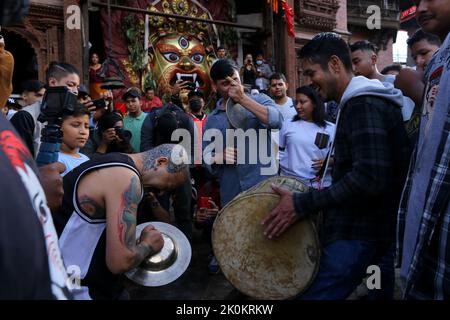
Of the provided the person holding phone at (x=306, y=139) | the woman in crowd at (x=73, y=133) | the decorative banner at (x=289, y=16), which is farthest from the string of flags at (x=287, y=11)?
the woman in crowd at (x=73, y=133)

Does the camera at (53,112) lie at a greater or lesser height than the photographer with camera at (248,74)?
lesser

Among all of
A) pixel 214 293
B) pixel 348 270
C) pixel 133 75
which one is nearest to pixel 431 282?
pixel 348 270

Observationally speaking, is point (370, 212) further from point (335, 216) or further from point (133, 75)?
point (133, 75)

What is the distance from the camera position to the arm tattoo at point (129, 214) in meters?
1.83

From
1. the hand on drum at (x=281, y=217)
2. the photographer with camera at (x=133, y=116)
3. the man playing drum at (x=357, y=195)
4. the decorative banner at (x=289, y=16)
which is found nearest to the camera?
the man playing drum at (x=357, y=195)

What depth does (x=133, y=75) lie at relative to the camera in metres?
10.4

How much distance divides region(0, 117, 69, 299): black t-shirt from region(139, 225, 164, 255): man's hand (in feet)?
4.11

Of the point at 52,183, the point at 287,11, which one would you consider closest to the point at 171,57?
the point at 287,11

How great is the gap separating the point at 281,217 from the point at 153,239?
0.66 m

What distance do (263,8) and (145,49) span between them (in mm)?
3676

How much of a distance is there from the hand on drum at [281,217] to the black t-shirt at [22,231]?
1425 mm

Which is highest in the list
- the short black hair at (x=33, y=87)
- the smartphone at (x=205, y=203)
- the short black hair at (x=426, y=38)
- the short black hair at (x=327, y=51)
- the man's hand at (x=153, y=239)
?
the short black hair at (x=426, y=38)

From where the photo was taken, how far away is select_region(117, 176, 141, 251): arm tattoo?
1835 mm

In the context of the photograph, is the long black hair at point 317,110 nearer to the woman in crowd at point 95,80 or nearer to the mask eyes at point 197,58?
the woman in crowd at point 95,80
